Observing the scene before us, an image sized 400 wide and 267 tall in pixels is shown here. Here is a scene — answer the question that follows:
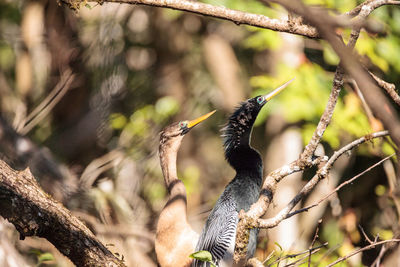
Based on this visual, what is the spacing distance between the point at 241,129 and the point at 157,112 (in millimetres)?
1589

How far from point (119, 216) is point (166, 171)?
1.12 metres

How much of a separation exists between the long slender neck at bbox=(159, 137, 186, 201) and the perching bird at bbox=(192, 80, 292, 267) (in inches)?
11.8

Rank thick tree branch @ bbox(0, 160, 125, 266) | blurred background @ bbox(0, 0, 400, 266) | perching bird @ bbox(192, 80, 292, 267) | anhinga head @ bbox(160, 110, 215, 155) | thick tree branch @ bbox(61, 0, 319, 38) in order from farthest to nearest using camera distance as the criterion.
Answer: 1. blurred background @ bbox(0, 0, 400, 266)
2. anhinga head @ bbox(160, 110, 215, 155)
3. perching bird @ bbox(192, 80, 292, 267)
4. thick tree branch @ bbox(61, 0, 319, 38)
5. thick tree branch @ bbox(0, 160, 125, 266)

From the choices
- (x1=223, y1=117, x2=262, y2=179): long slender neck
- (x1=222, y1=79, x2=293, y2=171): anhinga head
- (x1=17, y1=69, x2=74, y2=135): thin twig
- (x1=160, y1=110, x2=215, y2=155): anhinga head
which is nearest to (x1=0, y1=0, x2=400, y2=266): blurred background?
(x1=17, y1=69, x2=74, y2=135): thin twig

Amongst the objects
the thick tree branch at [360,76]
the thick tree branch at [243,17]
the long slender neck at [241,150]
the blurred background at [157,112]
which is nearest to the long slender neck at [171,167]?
the long slender neck at [241,150]

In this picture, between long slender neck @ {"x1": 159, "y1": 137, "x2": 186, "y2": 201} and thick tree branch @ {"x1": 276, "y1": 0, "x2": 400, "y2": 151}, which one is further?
long slender neck @ {"x1": 159, "y1": 137, "x2": 186, "y2": 201}

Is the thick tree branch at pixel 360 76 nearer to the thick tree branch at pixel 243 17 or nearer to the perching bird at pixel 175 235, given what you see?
the thick tree branch at pixel 243 17

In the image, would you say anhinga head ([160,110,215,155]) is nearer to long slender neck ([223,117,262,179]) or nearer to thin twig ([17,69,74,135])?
long slender neck ([223,117,262,179])

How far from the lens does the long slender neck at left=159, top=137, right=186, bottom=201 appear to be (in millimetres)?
3807

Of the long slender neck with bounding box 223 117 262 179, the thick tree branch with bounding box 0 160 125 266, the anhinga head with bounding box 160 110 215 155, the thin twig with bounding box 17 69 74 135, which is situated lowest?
the thick tree branch with bounding box 0 160 125 266

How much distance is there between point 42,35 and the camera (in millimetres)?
6348

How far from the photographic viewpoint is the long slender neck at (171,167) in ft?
12.5

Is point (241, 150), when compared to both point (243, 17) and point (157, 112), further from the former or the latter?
point (157, 112)

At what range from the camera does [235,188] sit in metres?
3.68
